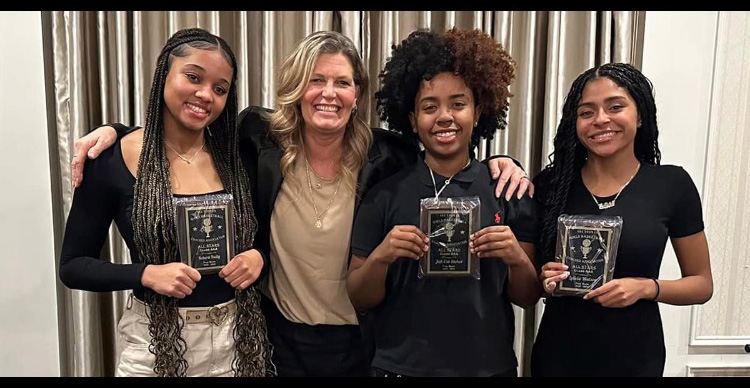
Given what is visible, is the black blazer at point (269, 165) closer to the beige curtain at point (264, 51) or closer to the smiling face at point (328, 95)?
the smiling face at point (328, 95)

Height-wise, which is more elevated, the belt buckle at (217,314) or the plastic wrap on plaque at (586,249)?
the plastic wrap on plaque at (586,249)

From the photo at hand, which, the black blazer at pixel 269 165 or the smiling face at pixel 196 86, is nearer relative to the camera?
the smiling face at pixel 196 86

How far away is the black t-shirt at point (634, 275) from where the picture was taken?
142 centimetres

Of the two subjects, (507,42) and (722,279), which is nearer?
(507,42)

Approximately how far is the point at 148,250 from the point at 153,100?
14.8 inches

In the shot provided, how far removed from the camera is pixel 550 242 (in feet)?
4.89

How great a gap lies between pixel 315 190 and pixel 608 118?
0.77 m

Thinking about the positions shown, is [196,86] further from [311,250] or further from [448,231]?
[448,231]

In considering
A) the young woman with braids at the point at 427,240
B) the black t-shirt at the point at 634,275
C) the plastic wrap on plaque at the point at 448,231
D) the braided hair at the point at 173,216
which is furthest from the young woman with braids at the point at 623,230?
the braided hair at the point at 173,216

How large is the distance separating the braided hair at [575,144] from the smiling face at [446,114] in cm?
27

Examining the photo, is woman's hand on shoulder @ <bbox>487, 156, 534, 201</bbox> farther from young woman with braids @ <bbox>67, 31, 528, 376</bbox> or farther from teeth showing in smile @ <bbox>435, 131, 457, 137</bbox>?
teeth showing in smile @ <bbox>435, 131, 457, 137</bbox>

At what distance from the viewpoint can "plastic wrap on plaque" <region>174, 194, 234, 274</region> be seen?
4.39 ft
